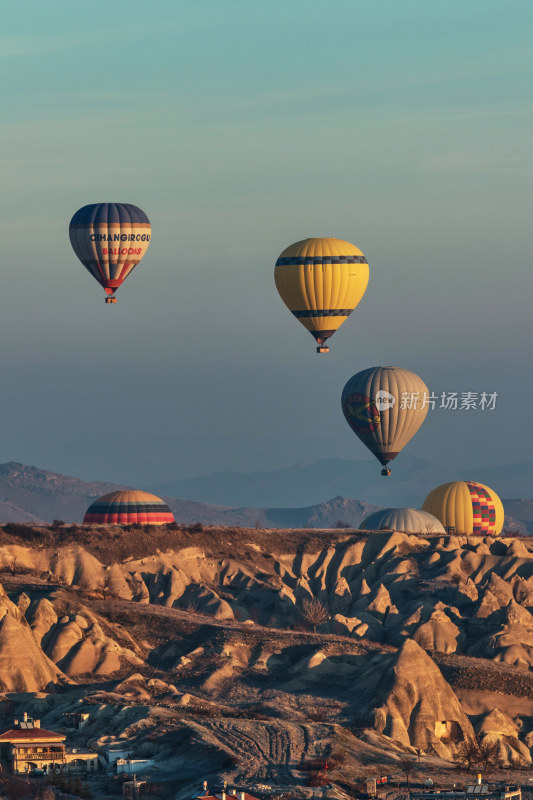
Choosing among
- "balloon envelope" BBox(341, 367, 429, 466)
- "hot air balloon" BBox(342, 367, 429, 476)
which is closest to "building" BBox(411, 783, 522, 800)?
"hot air balloon" BBox(342, 367, 429, 476)

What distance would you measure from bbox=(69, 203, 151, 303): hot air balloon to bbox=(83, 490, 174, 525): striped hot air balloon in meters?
16.0

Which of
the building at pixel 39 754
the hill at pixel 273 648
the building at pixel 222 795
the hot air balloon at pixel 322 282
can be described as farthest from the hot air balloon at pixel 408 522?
the building at pixel 222 795

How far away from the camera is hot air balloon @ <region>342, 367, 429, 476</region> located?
143 m

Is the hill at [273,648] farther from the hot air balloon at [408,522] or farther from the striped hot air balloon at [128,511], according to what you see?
the hot air balloon at [408,522]

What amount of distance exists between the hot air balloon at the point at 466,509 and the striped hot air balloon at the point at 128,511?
3071cm

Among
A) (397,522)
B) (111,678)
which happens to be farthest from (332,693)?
(397,522)

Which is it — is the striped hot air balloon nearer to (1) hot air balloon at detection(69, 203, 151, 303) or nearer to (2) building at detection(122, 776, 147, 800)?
(1) hot air balloon at detection(69, 203, 151, 303)

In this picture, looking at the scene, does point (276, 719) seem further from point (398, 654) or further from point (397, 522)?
point (397, 522)

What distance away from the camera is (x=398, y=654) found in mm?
95500

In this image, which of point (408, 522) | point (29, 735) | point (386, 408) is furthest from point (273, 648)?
point (408, 522)

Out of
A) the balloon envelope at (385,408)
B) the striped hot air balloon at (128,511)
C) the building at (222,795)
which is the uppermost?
the balloon envelope at (385,408)

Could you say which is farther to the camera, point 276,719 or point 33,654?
point 33,654

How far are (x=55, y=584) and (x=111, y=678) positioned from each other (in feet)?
51.6

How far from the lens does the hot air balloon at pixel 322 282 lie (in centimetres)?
13238
